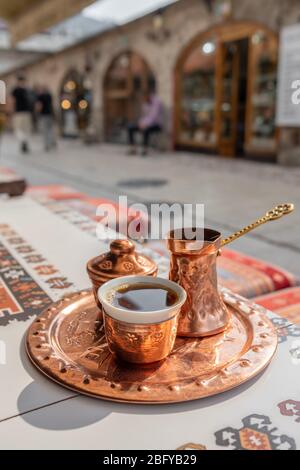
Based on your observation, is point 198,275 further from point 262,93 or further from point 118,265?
point 262,93

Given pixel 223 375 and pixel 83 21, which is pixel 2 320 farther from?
pixel 83 21

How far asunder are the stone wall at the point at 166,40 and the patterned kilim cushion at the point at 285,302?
5881 millimetres

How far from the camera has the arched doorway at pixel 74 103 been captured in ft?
43.4

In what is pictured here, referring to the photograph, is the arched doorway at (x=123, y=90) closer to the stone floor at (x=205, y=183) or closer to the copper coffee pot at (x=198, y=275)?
the stone floor at (x=205, y=183)

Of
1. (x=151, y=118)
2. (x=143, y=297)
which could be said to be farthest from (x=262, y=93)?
(x=143, y=297)

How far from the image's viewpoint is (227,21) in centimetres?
744

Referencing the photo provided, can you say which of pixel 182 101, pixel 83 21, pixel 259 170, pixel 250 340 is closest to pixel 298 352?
pixel 250 340

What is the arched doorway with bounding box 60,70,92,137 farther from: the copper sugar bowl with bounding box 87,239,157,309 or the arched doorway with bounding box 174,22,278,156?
the copper sugar bowl with bounding box 87,239,157,309

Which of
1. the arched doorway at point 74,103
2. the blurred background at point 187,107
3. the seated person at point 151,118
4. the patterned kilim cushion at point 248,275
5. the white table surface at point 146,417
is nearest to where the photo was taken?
the white table surface at point 146,417

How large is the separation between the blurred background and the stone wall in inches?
0.8

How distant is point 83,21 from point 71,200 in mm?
10486

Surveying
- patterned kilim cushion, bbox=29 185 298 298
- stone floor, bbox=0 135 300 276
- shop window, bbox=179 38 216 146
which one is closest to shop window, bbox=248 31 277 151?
stone floor, bbox=0 135 300 276

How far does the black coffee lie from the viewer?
726mm

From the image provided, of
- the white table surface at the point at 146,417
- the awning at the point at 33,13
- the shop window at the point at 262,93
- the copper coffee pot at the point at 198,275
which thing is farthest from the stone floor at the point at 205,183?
the awning at the point at 33,13
